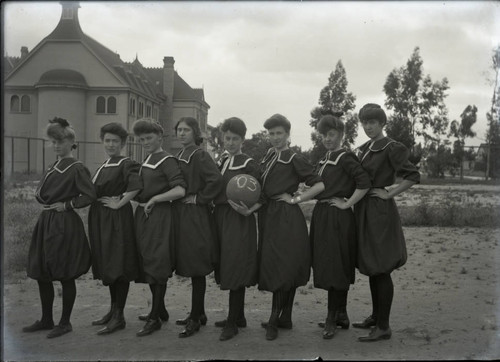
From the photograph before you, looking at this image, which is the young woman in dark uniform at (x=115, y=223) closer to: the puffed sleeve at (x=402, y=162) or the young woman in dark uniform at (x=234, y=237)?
the young woman in dark uniform at (x=234, y=237)

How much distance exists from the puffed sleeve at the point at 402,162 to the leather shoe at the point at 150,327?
284 cm

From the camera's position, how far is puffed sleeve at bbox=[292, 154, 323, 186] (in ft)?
15.7

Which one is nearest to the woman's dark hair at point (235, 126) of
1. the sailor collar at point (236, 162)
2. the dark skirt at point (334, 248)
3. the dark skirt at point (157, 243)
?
the sailor collar at point (236, 162)

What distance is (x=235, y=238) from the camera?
4.82 meters

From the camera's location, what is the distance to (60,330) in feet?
15.7

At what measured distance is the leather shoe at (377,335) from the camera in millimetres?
4660

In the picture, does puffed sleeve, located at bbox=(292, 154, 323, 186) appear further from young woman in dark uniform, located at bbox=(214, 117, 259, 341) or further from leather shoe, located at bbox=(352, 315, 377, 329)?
leather shoe, located at bbox=(352, 315, 377, 329)

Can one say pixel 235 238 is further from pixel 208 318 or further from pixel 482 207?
pixel 482 207

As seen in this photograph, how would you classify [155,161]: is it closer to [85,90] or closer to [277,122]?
[277,122]

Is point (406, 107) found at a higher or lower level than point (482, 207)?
higher

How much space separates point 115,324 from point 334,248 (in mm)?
2336

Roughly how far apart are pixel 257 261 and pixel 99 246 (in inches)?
63.0

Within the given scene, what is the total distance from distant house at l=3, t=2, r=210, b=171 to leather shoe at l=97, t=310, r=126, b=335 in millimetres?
6425

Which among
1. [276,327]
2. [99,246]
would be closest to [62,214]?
[99,246]
